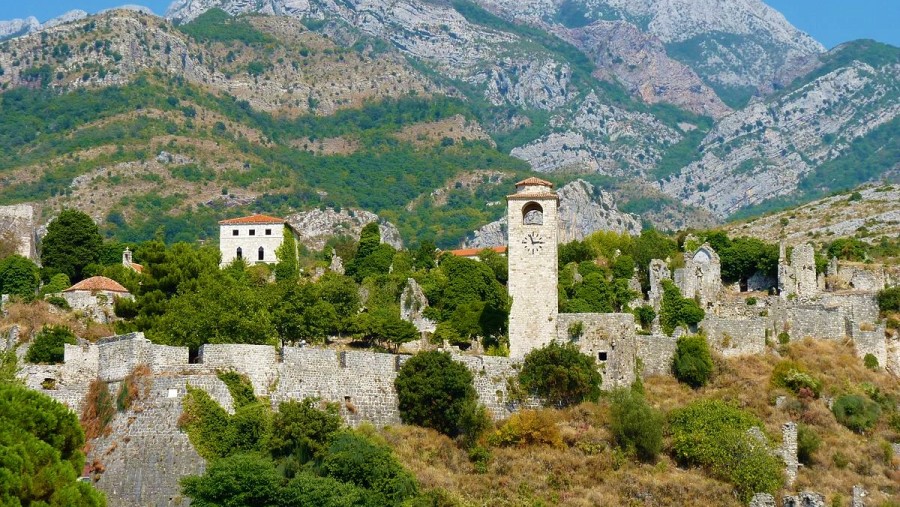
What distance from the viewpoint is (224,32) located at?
633 feet

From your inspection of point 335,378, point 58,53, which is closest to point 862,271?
point 335,378

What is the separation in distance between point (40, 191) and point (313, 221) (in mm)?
26966

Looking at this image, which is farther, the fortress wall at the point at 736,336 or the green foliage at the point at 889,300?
the green foliage at the point at 889,300

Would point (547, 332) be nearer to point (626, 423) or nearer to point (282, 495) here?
point (626, 423)

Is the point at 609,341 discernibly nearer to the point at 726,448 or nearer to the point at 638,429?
the point at 638,429

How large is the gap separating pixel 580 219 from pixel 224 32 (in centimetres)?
7300

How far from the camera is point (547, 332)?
186 feet

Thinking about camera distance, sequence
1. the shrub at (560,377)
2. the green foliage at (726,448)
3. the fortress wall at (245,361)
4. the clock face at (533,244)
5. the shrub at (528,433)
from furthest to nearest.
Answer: the clock face at (533,244), the shrub at (560,377), the shrub at (528,433), the green foliage at (726,448), the fortress wall at (245,361)

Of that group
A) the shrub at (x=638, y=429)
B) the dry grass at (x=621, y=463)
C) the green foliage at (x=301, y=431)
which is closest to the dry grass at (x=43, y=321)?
the green foliage at (x=301, y=431)

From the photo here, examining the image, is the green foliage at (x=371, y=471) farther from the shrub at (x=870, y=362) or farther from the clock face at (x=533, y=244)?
the shrub at (x=870, y=362)

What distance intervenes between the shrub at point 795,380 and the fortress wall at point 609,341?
6.27 meters

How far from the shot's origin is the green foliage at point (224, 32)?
188m

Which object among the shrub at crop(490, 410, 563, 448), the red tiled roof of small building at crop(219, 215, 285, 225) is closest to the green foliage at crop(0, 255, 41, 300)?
the red tiled roof of small building at crop(219, 215, 285, 225)

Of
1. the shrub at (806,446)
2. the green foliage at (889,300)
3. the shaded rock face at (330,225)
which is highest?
the shaded rock face at (330,225)
